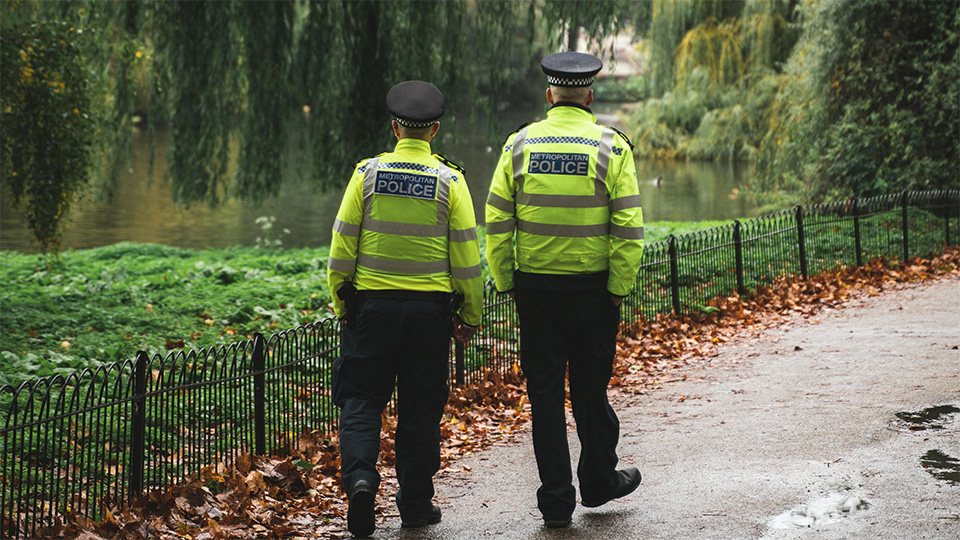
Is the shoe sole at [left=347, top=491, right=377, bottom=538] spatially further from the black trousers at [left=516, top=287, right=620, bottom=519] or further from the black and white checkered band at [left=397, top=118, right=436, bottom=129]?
the black and white checkered band at [left=397, top=118, right=436, bottom=129]

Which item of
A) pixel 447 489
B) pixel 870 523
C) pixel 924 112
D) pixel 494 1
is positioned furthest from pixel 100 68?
pixel 924 112

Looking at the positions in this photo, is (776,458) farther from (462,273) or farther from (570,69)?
(570,69)

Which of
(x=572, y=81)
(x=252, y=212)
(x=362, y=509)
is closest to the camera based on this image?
(x=362, y=509)

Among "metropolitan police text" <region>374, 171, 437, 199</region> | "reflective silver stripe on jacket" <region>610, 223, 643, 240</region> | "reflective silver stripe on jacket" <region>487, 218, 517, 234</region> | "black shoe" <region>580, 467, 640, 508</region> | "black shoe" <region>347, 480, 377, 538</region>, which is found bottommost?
"black shoe" <region>580, 467, 640, 508</region>

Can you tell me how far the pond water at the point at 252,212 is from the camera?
22328 mm

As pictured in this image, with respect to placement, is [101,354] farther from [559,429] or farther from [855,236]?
[855,236]

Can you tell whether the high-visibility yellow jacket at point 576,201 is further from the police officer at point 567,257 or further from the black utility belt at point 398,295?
the black utility belt at point 398,295

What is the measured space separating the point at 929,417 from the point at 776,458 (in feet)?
4.47

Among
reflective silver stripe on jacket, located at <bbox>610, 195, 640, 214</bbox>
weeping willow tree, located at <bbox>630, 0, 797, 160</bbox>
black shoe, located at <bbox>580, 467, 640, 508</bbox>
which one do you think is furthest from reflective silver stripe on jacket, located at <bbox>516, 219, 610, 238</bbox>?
weeping willow tree, located at <bbox>630, 0, 797, 160</bbox>

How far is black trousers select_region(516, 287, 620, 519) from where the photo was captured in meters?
4.53

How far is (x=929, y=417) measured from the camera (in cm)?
616

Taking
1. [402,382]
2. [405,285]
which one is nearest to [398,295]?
[405,285]

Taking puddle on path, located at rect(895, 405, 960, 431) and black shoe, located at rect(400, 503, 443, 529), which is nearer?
black shoe, located at rect(400, 503, 443, 529)

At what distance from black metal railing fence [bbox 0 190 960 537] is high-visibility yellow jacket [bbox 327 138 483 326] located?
1.29m
